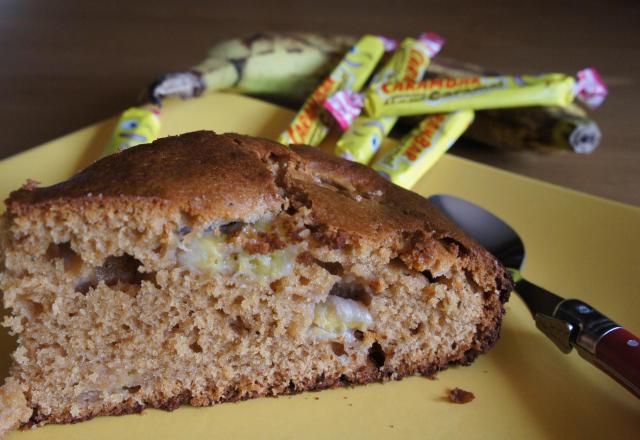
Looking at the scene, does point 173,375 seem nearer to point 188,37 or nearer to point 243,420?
point 243,420

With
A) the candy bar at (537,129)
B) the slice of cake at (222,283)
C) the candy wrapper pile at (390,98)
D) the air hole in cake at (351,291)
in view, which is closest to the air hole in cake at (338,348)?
the slice of cake at (222,283)

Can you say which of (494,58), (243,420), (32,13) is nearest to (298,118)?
(243,420)

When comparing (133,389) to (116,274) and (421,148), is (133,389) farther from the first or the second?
(421,148)

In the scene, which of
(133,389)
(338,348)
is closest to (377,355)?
(338,348)

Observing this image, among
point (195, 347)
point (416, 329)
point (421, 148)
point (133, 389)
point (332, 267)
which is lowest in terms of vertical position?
point (133, 389)

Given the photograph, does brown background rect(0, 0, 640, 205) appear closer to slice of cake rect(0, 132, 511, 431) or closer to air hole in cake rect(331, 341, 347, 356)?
slice of cake rect(0, 132, 511, 431)
